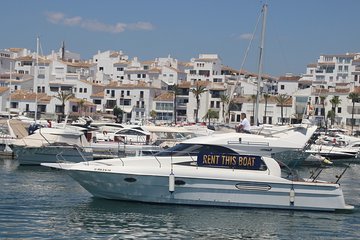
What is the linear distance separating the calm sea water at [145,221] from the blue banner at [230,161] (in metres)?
1.45

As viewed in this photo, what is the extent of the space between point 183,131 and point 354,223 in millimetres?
24120

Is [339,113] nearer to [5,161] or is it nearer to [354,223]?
[5,161]

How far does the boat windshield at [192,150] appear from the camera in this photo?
2244 centimetres

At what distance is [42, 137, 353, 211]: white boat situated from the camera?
2136cm

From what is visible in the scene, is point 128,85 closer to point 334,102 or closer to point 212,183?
point 334,102

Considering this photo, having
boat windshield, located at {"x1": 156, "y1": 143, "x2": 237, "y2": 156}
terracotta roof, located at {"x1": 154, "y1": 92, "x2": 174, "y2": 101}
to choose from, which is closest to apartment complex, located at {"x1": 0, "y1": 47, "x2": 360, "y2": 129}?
terracotta roof, located at {"x1": 154, "y1": 92, "x2": 174, "y2": 101}

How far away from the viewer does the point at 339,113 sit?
299ft

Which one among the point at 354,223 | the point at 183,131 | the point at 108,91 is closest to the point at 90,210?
the point at 354,223

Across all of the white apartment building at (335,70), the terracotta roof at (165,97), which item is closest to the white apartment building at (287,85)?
the white apartment building at (335,70)

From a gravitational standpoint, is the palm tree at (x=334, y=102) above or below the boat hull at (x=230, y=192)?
above

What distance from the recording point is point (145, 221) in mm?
19562

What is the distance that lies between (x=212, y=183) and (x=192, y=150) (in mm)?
1809

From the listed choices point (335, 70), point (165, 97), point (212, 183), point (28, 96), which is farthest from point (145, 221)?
point (335, 70)

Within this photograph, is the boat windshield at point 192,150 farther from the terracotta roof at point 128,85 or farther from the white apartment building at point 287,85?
the white apartment building at point 287,85
